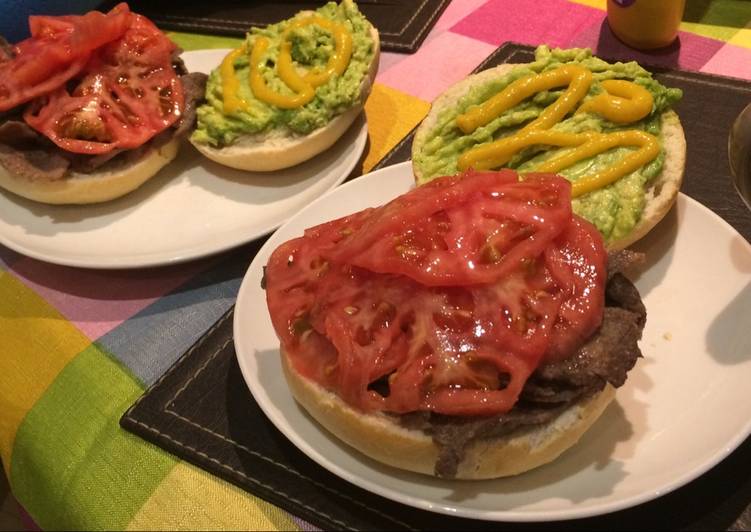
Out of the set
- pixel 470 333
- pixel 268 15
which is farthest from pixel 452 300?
pixel 268 15

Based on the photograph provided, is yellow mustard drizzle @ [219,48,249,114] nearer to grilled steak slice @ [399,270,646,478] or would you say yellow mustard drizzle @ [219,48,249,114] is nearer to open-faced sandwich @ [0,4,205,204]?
open-faced sandwich @ [0,4,205,204]

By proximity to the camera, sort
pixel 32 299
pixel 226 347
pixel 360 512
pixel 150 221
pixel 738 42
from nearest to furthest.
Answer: pixel 360 512 < pixel 226 347 < pixel 32 299 < pixel 150 221 < pixel 738 42

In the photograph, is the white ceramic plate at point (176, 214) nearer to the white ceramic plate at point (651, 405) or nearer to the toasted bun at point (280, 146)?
the toasted bun at point (280, 146)

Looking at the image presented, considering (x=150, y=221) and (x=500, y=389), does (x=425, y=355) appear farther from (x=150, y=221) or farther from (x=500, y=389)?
(x=150, y=221)

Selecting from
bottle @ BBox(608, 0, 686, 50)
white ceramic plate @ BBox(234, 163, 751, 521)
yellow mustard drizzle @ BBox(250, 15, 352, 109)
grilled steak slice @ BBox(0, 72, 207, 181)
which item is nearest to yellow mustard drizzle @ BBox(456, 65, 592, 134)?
white ceramic plate @ BBox(234, 163, 751, 521)

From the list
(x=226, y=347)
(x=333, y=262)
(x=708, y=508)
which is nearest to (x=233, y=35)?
(x=226, y=347)

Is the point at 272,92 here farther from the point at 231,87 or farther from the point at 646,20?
Result: the point at 646,20

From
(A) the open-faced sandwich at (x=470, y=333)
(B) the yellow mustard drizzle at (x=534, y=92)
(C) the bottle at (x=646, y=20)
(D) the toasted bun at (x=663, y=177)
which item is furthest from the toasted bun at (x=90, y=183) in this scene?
(C) the bottle at (x=646, y=20)
